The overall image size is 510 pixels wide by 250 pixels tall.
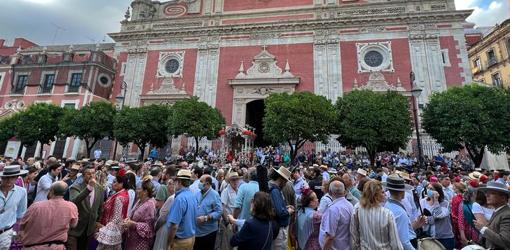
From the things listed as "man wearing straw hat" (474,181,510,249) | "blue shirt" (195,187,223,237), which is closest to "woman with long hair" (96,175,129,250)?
"blue shirt" (195,187,223,237)

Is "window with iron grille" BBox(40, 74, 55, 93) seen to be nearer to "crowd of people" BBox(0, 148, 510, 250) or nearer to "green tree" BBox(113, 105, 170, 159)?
"green tree" BBox(113, 105, 170, 159)

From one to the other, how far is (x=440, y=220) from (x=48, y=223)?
626 centimetres

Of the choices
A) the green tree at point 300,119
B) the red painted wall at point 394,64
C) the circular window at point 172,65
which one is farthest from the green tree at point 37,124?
the red painted wall at point 394,64

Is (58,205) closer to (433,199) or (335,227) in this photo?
(335,227)

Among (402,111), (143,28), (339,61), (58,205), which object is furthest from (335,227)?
(143,28)

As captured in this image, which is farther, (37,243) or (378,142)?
(378,142)

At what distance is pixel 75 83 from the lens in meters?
30.2

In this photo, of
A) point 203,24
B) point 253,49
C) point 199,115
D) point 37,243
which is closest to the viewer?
point 37,243

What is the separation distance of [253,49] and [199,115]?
9308 millimetres

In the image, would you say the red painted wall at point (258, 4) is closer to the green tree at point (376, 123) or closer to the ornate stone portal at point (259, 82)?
the ornate stone portal at point (259, 82)

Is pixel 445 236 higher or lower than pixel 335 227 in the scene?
lower

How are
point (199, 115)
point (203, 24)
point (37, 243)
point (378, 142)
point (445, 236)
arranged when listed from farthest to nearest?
point (203, 24), point (199, 115), point (378, 142), point (445, 236), point (37, 243)

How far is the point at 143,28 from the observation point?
2831cm

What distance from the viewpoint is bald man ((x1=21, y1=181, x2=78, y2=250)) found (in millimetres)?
3533
